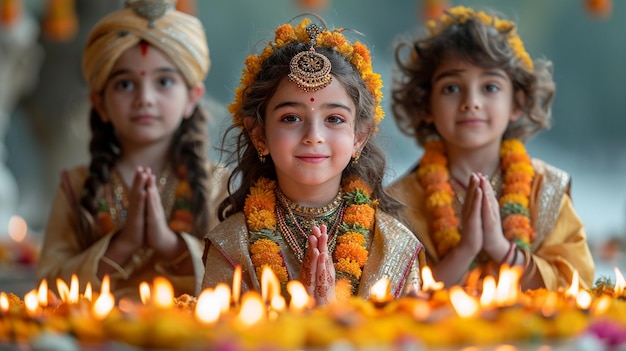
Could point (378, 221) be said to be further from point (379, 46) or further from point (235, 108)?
point (379, 46)

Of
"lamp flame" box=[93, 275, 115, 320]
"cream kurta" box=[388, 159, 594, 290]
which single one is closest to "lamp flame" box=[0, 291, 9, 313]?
"lamp flame" box=[93, 275, 115, 320]

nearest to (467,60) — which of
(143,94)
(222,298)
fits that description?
(143,94)

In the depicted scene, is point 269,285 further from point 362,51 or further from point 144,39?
point 144,39

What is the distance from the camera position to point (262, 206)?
2.66 meters

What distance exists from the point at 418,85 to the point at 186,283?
1.09 m

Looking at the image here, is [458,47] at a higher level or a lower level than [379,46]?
lower

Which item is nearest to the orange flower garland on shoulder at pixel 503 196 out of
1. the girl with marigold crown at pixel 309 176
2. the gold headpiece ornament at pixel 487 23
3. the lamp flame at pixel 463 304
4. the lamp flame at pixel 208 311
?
the gold headpiece ornament at pixel 487 23

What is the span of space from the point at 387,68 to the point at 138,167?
472cm

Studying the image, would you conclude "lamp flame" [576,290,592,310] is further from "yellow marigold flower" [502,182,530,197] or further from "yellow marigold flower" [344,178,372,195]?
"yellow marigold flower" [502,182,530,197]

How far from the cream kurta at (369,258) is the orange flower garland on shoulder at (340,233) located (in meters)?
0.02

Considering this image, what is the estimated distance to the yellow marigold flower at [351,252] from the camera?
2.57 metres

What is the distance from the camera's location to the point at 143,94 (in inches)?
A: 128

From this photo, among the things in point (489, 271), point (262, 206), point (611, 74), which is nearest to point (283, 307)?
point (262, 206)

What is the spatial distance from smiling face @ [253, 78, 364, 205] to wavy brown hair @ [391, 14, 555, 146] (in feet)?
2.62
